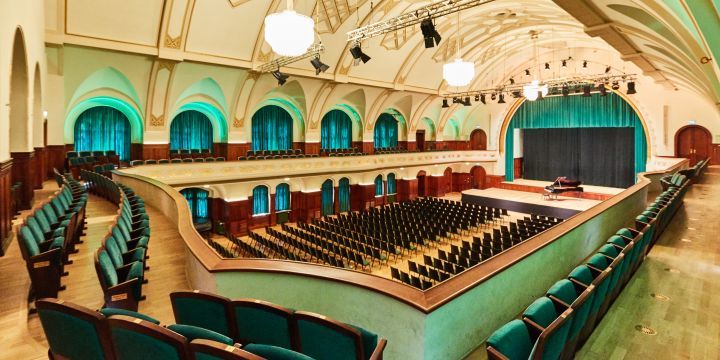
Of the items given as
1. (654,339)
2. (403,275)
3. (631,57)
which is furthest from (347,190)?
(654,339)

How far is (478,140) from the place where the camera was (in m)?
26.2

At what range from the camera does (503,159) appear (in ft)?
81.9

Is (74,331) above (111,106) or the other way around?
the other way around

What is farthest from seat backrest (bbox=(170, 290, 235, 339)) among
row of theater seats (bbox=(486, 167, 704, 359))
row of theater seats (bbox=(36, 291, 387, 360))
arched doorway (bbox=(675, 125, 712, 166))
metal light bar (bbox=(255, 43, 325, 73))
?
arched doorway (bbox=(675, 125, 712, 166))

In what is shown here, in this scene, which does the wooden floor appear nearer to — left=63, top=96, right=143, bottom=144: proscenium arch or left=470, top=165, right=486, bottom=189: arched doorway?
left=63, top=96, right=143, bottom=144: proscenium arch

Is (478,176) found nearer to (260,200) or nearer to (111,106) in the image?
(260,200)

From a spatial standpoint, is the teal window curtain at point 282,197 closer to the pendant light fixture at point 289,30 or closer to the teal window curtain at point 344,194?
the teal window curtain at point 344,194

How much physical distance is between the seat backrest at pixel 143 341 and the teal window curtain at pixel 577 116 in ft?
77.8

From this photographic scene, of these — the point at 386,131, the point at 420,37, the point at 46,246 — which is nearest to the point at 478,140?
the point at 386,131

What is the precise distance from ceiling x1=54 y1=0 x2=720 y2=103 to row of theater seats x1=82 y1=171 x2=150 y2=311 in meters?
4.42

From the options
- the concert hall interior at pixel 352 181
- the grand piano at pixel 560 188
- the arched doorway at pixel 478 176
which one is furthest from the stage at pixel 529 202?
the arched doorway at pixel 478 176

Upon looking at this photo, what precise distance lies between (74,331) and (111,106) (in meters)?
15.3

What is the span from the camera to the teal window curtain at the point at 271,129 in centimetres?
1816

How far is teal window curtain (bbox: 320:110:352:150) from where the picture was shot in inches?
823
